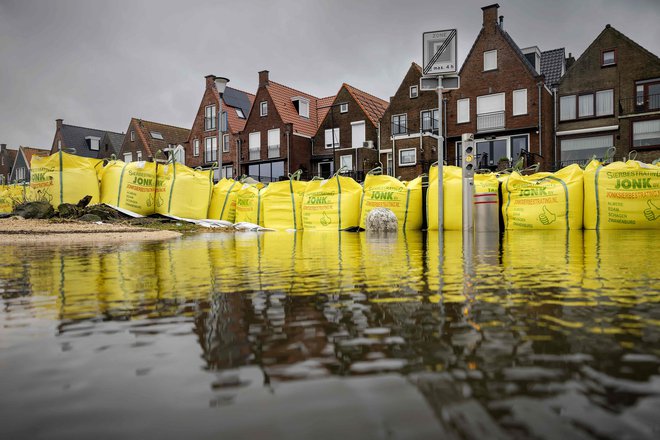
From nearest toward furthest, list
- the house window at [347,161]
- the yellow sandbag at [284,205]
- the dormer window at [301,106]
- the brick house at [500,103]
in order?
the yellow sandbag at [284,205], the brick house at [500,103], the house window at [347,161], the dormer window at [301,106]

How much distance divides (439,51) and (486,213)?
3.01 metres

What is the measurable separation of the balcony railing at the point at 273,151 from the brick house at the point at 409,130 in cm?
792

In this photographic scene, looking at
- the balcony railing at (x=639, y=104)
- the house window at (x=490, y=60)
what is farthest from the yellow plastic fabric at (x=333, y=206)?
the balcony railing at (x=639, y=104)

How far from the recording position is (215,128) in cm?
3538

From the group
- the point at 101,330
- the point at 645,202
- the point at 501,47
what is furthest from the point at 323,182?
the point at 501,47

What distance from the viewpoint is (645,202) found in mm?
7695

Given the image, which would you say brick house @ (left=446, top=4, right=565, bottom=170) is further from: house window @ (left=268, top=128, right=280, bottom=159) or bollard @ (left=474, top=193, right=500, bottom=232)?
bollard @ (left=474, top=193, right=500, bottom=232)

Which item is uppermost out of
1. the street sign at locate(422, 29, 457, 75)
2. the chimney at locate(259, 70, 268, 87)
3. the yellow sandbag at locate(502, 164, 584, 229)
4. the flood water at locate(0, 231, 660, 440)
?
the chimney at locate(259, 70, 268, 87)

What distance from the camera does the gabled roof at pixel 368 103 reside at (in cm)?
2998


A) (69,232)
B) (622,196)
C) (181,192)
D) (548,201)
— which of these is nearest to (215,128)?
(181,192)

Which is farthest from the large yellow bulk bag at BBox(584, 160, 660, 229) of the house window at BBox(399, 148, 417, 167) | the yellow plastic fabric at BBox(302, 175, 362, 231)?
the house window at BBox(399, 148, 417, 167)

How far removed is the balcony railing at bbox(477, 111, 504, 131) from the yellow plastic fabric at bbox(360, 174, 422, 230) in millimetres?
16717

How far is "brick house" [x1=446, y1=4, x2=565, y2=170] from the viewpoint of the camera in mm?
23188

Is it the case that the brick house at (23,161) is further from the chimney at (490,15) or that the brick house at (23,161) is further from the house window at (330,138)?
the chimney at (490,15)
